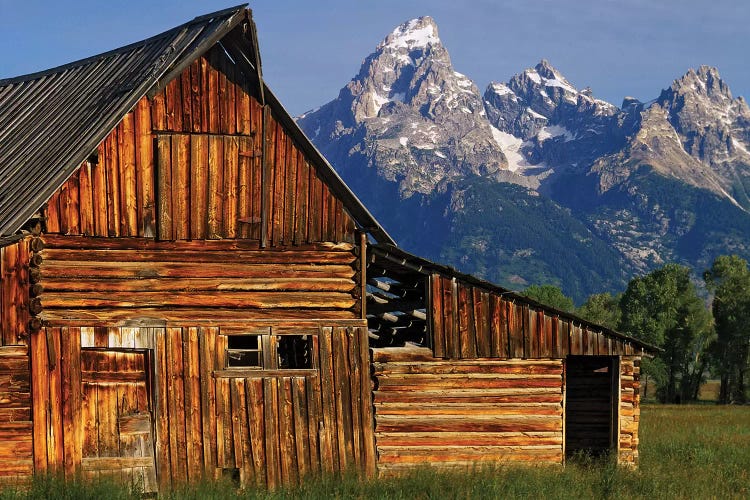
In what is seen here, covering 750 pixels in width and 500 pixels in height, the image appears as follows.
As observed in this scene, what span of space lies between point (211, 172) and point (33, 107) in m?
5.05

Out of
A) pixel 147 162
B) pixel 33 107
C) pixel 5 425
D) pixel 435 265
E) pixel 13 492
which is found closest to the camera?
pixel 13 492

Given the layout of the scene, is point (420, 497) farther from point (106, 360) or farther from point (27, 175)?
point (27, 175)

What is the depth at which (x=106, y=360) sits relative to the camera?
19.0 m

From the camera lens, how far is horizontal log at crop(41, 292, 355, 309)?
18.8 meters

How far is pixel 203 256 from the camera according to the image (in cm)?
1978

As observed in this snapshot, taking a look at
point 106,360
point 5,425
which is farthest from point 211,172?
point 5,425

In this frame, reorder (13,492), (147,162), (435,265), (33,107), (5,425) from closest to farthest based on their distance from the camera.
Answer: (13,492)
(5,425)
(147,162)
(435,265)
(33,107)

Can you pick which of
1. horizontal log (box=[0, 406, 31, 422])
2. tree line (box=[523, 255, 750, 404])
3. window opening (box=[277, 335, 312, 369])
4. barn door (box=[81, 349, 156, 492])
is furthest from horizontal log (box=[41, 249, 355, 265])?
tree line (box=[523, 255, 750, 404])

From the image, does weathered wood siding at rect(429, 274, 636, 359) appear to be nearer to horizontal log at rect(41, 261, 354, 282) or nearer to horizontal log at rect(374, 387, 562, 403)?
horizontal log at rect(374, 387, 562, 403)

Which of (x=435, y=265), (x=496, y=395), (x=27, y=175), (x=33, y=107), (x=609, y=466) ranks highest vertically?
(x=33, y=107)

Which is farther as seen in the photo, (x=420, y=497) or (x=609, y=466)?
(x=609, y=466)

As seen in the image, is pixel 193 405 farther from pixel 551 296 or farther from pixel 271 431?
pixel 551 296

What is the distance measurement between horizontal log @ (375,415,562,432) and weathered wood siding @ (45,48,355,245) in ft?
12.3

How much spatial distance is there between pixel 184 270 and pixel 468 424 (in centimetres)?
648
